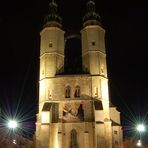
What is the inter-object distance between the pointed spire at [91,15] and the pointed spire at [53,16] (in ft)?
16.3

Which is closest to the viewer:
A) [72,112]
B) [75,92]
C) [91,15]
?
[72,112]

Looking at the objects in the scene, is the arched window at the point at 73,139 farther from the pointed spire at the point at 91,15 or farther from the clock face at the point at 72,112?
the pointed spire at the point at 91,15

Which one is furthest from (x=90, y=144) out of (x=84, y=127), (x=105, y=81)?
(x=105, y=81)

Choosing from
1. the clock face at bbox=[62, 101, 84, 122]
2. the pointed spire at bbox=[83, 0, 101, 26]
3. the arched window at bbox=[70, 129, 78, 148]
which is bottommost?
the arched window at bbox=[70, 129, 78, 148]

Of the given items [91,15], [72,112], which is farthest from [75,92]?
[91,15]

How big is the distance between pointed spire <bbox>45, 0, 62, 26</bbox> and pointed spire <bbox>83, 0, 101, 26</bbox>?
4959 mm

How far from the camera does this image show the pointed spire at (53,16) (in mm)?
65750

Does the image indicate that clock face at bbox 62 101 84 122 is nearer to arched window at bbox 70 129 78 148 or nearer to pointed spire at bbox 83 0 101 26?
arched window at bbox 70 129 78 148

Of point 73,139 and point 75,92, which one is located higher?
point 75,92

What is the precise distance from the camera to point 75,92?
59.7 meters

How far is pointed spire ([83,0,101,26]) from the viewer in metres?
65.6

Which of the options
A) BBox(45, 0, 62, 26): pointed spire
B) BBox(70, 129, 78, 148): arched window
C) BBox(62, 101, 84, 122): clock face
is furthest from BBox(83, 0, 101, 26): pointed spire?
BBox(70, 129, 78, 148): arched window

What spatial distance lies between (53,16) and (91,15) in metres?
7.15

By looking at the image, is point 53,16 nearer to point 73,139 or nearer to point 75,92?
point 75,92
